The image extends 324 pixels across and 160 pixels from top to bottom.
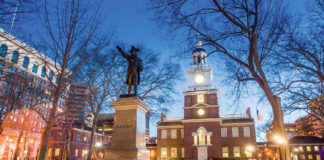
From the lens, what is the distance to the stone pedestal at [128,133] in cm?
745

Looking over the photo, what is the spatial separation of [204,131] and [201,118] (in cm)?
239

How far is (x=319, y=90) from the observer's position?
18.8 metres

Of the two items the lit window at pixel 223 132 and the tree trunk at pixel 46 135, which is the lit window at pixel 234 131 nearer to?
the lit window at pixel 223 132

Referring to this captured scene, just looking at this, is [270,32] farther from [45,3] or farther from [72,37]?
[45,3]

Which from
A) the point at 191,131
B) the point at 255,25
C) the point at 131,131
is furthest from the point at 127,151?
the point at 191,131

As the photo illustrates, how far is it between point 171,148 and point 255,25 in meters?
34.2

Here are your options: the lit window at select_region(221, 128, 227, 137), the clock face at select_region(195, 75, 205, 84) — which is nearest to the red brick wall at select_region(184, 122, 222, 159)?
the lit window at select_region(221, 128, 227, 137)

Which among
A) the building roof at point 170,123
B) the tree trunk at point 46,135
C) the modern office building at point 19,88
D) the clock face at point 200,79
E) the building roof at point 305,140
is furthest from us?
the building roof at point 305,140

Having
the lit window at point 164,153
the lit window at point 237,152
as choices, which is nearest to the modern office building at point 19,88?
the lit window at point 164,153

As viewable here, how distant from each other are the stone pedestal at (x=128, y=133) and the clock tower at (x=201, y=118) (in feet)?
90.1

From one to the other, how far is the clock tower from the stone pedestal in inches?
1081

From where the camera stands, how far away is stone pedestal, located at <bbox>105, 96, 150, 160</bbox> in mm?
7451

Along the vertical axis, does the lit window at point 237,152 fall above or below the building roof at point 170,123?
below

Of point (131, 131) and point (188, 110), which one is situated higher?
point (188, 110)
